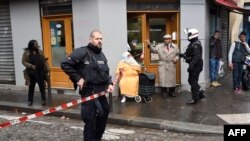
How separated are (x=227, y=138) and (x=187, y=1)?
266 inches

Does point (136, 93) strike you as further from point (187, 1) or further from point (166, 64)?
point (187, 1)

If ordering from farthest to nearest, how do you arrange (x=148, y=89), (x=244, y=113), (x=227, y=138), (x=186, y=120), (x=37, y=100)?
(x=37, y=100) < (x=148, y=89) < (x=244, y=113) < (x=186, y=120) < (x=227, y=138)

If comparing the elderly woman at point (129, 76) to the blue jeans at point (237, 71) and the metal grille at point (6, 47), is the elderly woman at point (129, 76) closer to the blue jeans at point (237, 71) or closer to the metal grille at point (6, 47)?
the blue jeans at point (237, 71)

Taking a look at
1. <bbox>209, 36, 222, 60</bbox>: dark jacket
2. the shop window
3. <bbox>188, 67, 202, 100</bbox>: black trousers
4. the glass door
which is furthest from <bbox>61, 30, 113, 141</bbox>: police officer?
<bbox>209, 36, 222, 60</bbox>: dark jacket

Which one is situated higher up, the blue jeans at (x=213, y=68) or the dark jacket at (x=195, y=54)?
the dark jacket at (x=195, y=54)

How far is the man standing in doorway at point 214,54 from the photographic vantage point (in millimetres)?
11469

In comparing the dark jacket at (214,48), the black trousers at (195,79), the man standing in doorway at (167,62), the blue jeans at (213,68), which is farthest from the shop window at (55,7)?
the blue jeans at (213,68)

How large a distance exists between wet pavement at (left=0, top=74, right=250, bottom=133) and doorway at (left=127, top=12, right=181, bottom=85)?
1.10 m

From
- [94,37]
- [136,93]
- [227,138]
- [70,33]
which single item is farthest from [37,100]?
[227,138]

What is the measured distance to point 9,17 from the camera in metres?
12.0

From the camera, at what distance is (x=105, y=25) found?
10.0 metres

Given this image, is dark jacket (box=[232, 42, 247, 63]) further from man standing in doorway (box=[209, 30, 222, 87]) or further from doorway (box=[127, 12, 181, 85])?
doorway (box=[127, 12, 181, 85])

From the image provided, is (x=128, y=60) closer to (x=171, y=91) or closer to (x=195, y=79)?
(x=171, y=91)

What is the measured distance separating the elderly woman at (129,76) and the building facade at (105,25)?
78 centimetres
